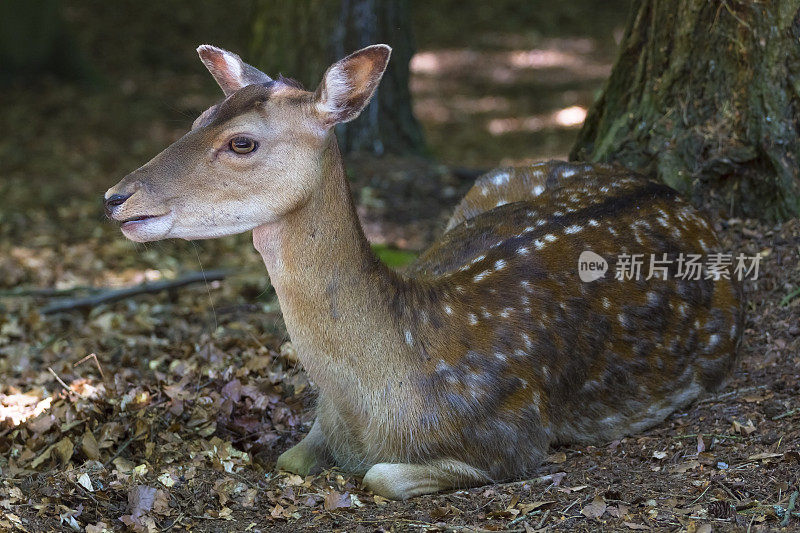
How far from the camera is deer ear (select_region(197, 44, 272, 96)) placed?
4.28 metres

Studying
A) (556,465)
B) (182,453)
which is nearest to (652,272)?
(556,465)

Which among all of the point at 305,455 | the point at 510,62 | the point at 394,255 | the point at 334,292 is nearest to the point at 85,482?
the point at 305,455

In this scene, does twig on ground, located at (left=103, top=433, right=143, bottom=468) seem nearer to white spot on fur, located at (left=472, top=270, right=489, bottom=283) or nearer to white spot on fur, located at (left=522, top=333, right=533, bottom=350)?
white spot on fur, located at (left=472, top=270, right=489, bottom=283)

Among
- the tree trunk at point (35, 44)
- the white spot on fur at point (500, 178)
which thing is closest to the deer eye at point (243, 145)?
the white spot on fur at point (500, 178)

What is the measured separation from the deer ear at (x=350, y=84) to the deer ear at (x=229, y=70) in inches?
22.4

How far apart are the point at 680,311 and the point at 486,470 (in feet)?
4.37

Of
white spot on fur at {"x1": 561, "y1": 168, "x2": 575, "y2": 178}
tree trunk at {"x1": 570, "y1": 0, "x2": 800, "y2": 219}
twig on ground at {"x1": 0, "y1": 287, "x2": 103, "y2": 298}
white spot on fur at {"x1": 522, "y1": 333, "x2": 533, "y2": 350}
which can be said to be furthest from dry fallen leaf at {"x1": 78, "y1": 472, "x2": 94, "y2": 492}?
tree trunk at {"x1": 570, "y1": 0, "x2": 800, "y2": 219}

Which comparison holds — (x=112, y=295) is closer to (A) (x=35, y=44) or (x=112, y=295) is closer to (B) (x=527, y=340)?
(B) (x=527, y=340)

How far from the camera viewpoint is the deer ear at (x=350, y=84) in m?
3.71

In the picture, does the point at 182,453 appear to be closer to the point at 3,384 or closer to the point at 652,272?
the point at 3,384

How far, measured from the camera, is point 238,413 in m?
4.80

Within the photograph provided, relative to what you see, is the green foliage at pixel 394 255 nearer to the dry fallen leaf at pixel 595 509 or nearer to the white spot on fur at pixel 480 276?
the white spot on fur at pixel 480 276

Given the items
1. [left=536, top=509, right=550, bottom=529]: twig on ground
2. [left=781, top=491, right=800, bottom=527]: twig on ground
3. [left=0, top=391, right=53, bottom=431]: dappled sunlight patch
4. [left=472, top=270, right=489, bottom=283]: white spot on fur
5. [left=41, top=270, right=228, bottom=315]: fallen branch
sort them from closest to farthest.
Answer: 1. [left=781, top=491, right=800, bottom=527]: twig on ground
2. [left=536, top=509, right=550, bottom=529]: twig on ground
3. [left=472, top=270, right=489, bottom=283]: white spot on fur
4. [left=0, top=391, right=53, bottom=431]: dappled sunlight patch
5. [left=41, top=270, right=228, bottom=315]: fallen branch

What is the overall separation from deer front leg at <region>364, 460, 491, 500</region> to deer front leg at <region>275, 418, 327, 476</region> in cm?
39
